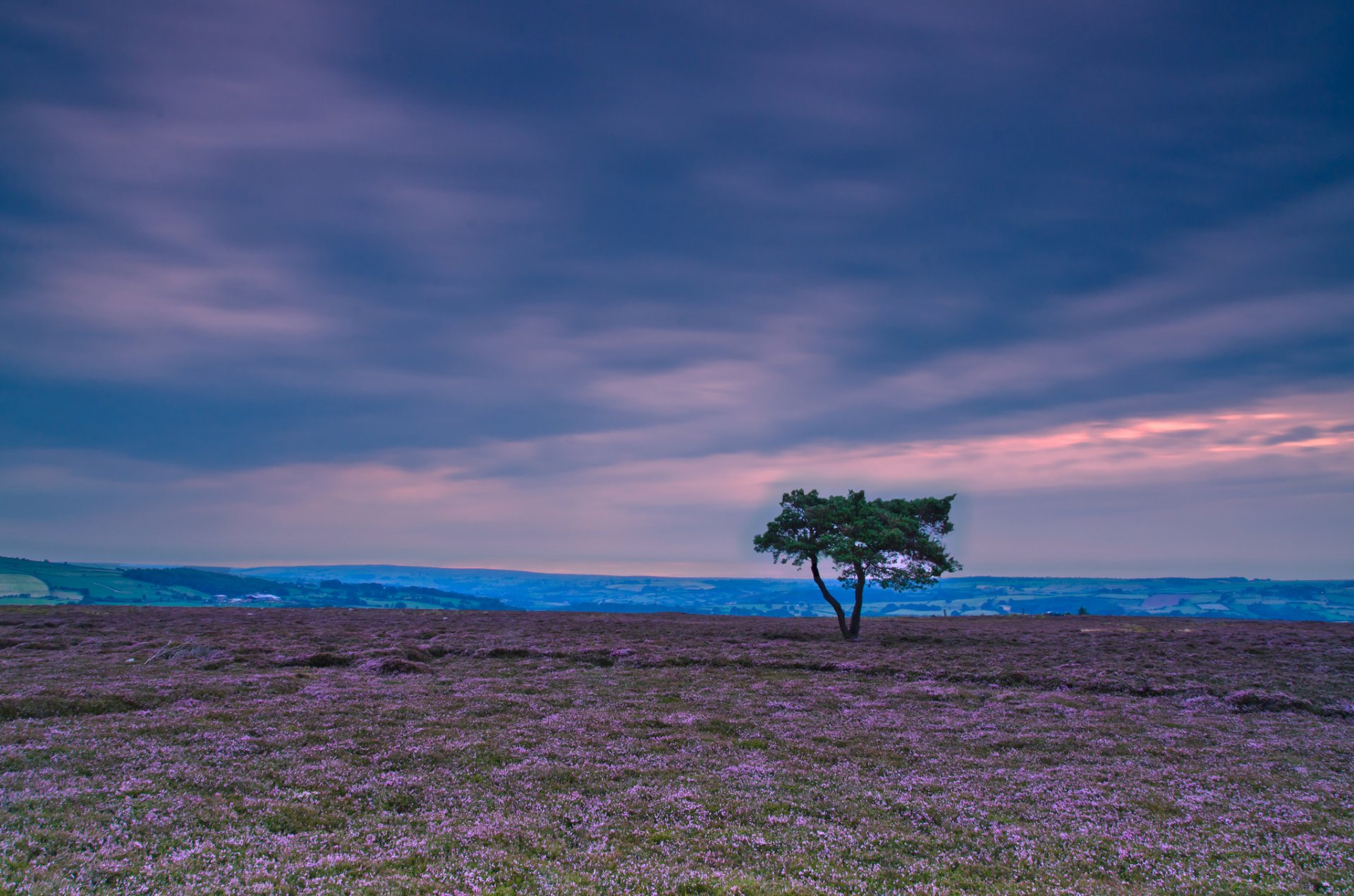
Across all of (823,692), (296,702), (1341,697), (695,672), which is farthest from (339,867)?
(1341,697)

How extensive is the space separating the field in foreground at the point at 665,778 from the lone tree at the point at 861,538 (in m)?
17.1

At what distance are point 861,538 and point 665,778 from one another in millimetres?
43008

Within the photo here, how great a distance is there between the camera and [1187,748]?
22094 mm

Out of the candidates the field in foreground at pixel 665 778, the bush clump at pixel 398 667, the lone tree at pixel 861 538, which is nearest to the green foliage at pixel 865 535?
the lone tree at pixel 861 538

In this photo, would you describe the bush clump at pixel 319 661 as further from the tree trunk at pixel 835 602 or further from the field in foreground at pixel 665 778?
the tree trunk at pixel 835 602

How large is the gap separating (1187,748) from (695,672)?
78.7ft

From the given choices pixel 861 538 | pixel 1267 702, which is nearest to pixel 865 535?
pixel 861 538

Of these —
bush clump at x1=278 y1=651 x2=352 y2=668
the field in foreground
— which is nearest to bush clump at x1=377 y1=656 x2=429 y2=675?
the field in foreground

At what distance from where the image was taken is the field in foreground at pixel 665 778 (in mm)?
11984

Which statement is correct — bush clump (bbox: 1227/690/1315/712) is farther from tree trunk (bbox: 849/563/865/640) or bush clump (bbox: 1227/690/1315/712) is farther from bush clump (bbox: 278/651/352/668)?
bush clump (bbox: 278/651/352/668)

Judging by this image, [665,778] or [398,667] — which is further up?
[665,778]

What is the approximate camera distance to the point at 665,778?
18.1m

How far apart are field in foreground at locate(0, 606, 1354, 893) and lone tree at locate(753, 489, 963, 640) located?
17087 mm

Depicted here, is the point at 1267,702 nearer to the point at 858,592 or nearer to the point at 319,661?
the point at 858,592
